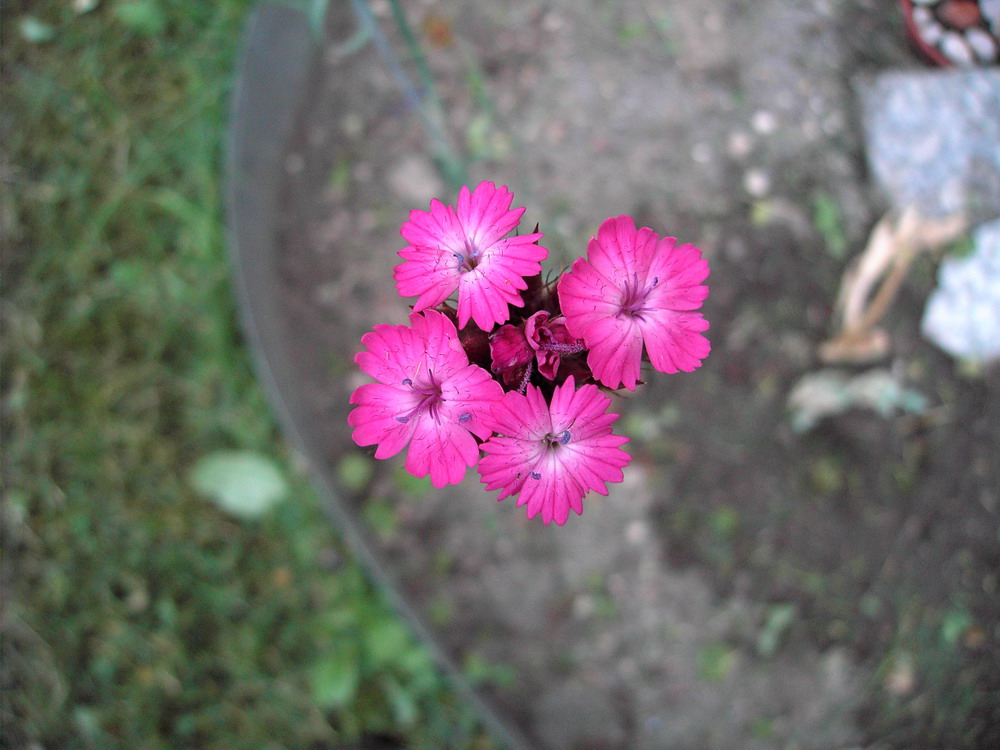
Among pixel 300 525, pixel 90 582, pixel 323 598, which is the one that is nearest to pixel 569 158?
pixel 300 525

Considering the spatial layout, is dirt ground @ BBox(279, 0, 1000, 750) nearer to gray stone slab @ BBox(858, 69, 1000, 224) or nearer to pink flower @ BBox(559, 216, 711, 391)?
gray stone slab @ BBox(858, 69, 1000, 224)

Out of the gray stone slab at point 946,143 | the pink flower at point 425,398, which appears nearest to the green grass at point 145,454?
the pink flower at point 425,398

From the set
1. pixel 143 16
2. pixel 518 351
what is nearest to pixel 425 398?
pixel 518 351

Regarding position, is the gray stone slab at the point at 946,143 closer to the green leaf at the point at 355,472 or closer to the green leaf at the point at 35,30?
the green leaf at the point at 355,472

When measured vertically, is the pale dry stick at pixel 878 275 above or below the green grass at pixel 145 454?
above

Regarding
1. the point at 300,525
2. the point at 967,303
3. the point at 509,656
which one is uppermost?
the point at 967,303

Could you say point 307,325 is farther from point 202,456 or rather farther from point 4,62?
point 4,62
